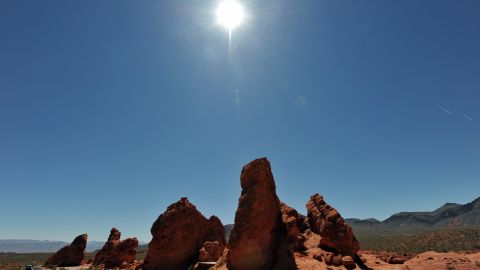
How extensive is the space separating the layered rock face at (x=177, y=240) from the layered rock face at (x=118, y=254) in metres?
13.7

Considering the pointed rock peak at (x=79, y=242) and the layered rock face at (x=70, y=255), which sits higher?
the pointed rock peak at (x=79, y=242)

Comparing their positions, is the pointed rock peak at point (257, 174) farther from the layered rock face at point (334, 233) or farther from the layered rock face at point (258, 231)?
the layered rock face at point (334, 233)

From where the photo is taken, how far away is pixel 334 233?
32.4m

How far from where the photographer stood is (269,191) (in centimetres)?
2859

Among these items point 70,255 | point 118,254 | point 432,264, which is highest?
point 70,255

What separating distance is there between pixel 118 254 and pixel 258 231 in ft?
95.9

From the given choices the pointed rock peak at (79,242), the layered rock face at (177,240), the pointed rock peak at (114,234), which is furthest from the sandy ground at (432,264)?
the pointed rock peak at (79,242)

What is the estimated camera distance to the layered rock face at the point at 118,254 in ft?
155

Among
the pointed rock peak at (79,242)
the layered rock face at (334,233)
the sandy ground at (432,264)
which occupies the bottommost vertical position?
the sandy ground at (432,264)

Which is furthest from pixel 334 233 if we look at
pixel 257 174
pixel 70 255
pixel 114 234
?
pixel 70 255

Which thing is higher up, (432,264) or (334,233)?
(334,233)

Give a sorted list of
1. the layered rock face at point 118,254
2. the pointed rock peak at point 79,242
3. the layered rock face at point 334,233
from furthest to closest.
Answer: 1. the pointed rock peak at point 79,242
2. the layered rock face at point 118,254
3. the layered rock face at point 334,233

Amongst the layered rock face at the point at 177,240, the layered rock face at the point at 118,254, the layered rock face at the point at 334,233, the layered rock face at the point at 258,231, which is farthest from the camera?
the layered rock face at the point at 118,254

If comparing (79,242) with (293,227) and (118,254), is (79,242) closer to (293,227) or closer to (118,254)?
(118,254)
